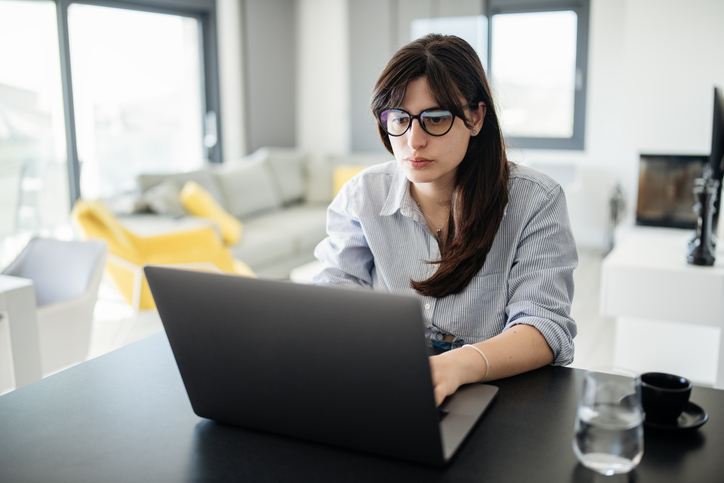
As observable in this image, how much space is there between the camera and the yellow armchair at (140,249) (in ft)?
10.6

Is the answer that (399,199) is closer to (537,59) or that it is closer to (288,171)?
(288,171)

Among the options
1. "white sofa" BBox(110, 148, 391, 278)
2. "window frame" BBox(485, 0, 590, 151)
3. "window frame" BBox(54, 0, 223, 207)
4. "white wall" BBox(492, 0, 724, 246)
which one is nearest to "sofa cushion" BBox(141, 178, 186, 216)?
"white sofa" BBox(110, 148, 391, 278)

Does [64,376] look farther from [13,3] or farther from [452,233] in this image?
[13,3]

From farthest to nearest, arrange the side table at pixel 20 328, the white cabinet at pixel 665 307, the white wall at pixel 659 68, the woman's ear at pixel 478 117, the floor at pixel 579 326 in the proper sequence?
the white wall at pixel 659 68
the floor at pixel 579 326
the white cabinet at pixel 665 307
the side table at pixel 20 328
the woman's ear at pixel 478 117

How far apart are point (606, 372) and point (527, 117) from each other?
16.7 ft

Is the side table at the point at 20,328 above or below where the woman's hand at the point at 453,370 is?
below

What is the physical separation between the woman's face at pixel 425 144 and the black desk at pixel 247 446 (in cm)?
42

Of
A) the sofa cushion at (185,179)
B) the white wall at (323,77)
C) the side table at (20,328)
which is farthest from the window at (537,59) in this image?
the side table at (20,328)

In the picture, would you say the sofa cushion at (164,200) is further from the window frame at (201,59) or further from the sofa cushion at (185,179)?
the window frame at (201,59)

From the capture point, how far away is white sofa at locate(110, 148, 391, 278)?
391 cm

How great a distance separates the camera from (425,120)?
1186 millimetres

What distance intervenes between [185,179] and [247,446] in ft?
11.9

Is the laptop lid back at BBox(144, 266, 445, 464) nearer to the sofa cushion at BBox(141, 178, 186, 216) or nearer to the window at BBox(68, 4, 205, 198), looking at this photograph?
the sofa cushion at BBox(141, 178, 186, 216)

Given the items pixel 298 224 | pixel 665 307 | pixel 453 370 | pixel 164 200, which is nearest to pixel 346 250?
pixel 453 370
